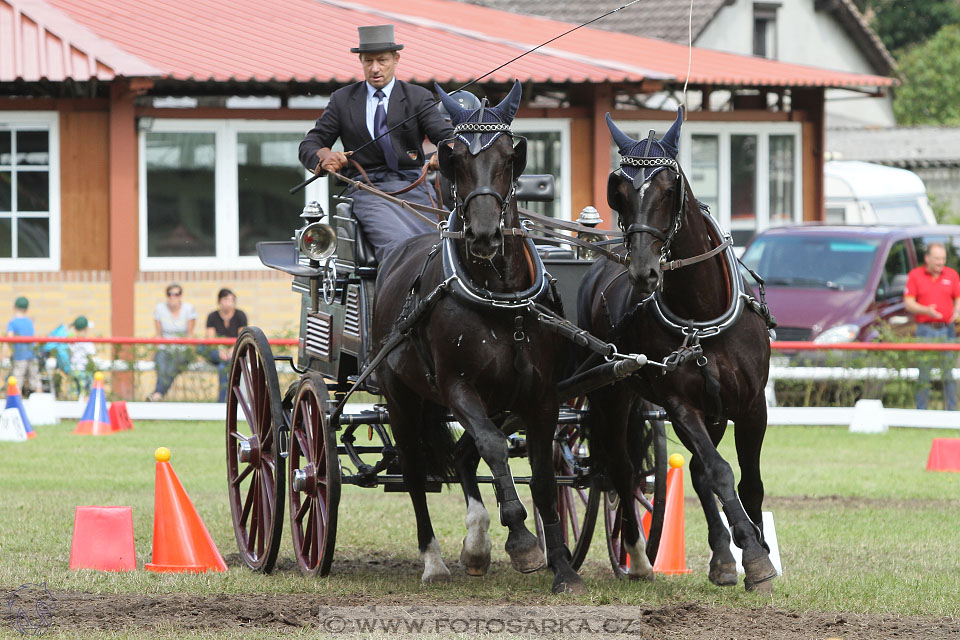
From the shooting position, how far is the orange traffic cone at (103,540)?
795 centimetres

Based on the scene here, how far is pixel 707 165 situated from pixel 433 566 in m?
15.9

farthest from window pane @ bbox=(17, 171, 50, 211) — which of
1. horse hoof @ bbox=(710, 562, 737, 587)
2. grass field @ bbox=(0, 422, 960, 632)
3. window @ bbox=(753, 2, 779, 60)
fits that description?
window @ bbox=(753, 2, 779, 60)

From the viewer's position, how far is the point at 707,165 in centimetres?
2273

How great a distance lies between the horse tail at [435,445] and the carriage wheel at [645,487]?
0.96 metres

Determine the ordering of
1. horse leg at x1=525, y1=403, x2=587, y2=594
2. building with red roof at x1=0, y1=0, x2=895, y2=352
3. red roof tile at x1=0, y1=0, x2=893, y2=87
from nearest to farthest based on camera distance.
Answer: horse leg at x1=525, y1=403, x2=587, y2=594, red roof tile at x1=0, y1=0, x2=893, y2=87, building with red roof at x1=0, y1=0, x2=895, y2=352

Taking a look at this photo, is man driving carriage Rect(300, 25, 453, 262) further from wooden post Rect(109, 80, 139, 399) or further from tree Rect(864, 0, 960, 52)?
tree Rect(864, 0, 960, 52)

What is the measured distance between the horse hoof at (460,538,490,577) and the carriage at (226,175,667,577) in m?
0.35

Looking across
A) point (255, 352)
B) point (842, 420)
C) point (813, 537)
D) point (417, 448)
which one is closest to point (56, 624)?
point (417, 448)

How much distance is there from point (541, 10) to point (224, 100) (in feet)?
59.7

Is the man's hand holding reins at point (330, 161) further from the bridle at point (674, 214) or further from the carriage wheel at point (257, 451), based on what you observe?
the bridle at point (674, 214)

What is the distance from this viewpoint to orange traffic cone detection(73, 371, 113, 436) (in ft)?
50.4

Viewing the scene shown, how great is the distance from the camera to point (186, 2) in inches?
875

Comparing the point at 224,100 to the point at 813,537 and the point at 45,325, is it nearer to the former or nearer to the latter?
the point at 45,325

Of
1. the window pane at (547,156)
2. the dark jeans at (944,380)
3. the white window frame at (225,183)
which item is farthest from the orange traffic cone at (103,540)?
the window pane at (547,156)
